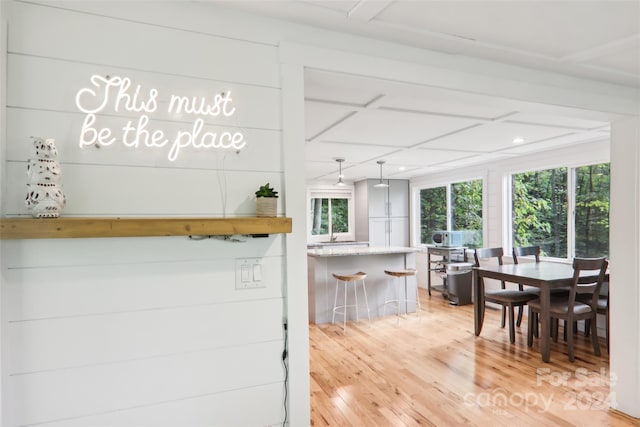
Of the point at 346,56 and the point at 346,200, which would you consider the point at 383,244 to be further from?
the point at 346,56

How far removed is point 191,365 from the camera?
155 centimetres

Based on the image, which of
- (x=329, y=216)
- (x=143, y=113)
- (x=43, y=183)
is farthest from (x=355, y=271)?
(x=43, y=183)

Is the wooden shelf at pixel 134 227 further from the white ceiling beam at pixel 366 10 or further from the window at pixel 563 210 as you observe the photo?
the window at pixel 563 210

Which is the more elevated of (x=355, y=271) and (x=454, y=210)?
(x=454, y=210)

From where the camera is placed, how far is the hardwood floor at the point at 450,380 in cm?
258

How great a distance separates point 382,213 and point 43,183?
6.94m

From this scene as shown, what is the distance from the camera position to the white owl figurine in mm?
1271

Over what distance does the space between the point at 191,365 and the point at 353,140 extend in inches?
118

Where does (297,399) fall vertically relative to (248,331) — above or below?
below

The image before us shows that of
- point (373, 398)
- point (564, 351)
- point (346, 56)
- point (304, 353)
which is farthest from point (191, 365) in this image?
point (564, 351)

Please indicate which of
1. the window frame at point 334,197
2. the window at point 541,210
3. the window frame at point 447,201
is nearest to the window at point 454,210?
the window frame at point 447,201

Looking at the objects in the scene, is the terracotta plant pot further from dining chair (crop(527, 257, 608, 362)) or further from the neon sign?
dining chair (crop(527, 257, 608, 362))

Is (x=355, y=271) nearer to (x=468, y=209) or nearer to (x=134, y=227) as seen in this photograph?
(x=468, y=209)

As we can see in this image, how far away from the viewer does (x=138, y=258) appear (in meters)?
1.49
